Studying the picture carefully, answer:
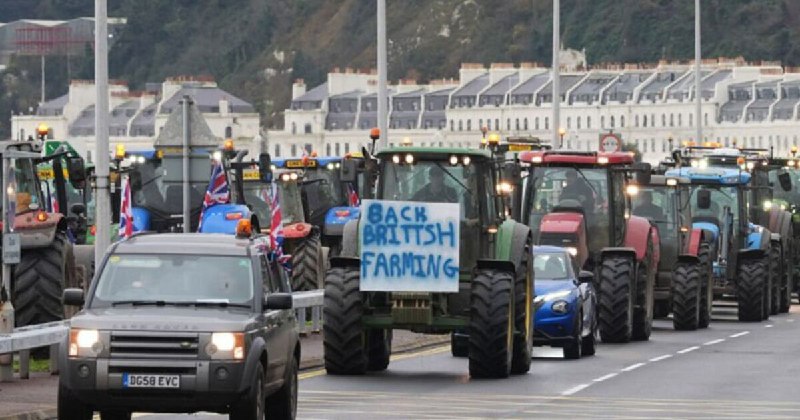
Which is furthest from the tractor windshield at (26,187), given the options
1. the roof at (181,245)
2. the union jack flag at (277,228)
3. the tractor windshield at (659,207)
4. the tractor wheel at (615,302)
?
the tractor windshield at (659,207)

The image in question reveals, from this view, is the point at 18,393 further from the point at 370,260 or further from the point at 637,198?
the point at 637,198

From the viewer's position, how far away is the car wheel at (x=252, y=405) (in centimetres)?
2727

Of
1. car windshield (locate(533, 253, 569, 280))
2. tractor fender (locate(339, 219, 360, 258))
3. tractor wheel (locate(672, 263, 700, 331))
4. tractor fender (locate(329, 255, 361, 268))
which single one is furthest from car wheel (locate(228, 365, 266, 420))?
tractor wheel (locate(672, 263, 700, 331))

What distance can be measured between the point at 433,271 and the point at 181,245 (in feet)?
30.3

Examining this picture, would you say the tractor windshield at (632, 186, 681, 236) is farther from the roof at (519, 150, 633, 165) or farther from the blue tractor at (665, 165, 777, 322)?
the roof at (519, 150, 633, 165)

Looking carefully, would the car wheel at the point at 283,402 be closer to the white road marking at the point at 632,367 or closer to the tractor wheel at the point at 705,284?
the white road marking at the point at 632,367

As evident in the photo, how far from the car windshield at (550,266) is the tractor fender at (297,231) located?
6.77 meters

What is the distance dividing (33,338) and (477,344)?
5.52m

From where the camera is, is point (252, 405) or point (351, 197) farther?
point (351, 197)

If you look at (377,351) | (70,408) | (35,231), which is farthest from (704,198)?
(70,408)

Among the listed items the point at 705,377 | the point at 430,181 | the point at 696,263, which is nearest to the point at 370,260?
the point at 430,181

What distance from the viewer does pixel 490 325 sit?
3675 cm

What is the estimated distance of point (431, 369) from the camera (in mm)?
39312

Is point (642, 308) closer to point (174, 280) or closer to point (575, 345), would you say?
point (575, 345)
